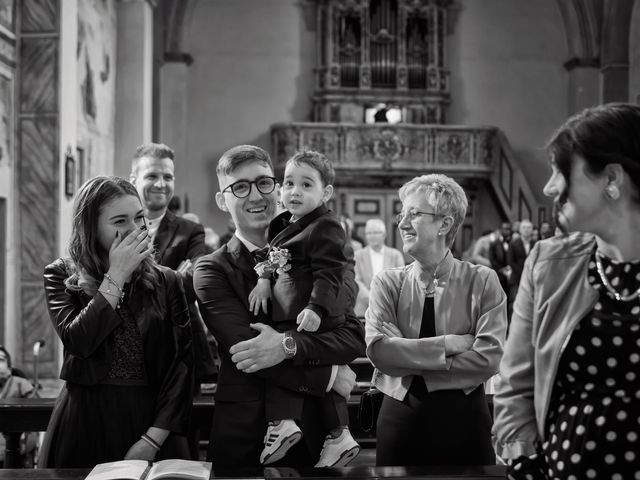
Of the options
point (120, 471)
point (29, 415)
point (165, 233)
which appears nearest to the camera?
point (120, 471)

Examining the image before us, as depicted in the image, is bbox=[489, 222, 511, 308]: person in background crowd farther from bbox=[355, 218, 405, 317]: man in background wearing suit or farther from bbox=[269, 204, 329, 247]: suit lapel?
bbox=[269, 204, 329, 247]: suit lapel

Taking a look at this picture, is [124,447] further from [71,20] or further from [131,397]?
[71,20]

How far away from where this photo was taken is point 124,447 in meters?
2.74

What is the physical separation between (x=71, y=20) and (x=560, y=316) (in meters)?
9.49

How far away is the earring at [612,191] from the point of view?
6.26ft

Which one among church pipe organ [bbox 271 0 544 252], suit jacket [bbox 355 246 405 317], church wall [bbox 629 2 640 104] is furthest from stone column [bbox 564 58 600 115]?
suit jacket [bbox 355 246 405 317]

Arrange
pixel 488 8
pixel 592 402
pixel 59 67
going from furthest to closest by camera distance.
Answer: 1. pixel 488 8
2. pixel 59 67
3. pixel 592 402

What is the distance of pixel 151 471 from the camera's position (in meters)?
2.27

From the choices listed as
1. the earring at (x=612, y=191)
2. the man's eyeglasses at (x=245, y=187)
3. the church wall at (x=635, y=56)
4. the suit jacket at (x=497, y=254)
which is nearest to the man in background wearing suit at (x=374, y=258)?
the suit jacket at (x=497, y=254)

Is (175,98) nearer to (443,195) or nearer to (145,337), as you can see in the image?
(443,195)

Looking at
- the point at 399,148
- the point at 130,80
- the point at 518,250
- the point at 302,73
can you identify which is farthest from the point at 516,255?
the point at 302,73

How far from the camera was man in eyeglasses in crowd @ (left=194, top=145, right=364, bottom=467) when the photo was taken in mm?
2734

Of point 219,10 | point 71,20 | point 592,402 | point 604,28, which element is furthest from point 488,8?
point 592,402

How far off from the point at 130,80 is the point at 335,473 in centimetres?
1196
